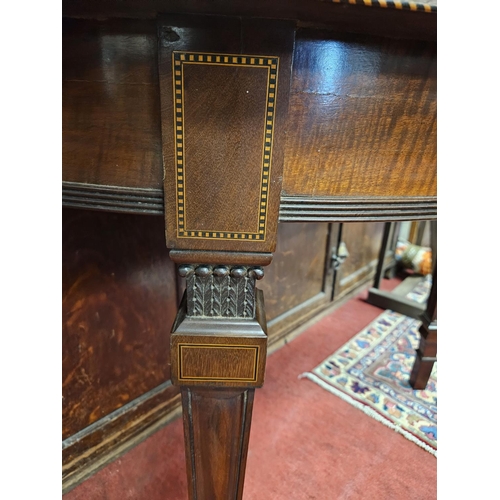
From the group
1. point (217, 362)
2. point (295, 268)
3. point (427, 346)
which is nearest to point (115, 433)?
point (217, 362)

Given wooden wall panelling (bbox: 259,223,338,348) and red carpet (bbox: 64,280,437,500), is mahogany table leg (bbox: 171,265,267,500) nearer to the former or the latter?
red carpet (bbox: 64,280,437,500)

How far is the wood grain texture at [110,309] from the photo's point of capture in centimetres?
74

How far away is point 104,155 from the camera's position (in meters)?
0.38

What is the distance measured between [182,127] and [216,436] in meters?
0.40

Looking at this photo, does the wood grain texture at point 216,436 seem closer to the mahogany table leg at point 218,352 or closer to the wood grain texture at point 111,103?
the mahogany table leg at point 218,352

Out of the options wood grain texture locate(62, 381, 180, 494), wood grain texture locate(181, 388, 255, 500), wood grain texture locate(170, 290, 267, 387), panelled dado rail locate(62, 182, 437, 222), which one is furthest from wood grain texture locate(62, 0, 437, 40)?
wood grain texture locate(62, 381, 180, 494)

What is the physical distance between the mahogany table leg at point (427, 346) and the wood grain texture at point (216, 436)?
768 mm

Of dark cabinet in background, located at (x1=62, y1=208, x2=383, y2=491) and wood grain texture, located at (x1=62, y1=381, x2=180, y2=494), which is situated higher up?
dark cabinet in background, located at (x1=62, y1=208, x2=383, y2=491)

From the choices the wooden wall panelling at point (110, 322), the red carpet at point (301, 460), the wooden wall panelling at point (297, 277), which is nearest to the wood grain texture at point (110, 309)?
the wooden wall panelling at point (110, 322)

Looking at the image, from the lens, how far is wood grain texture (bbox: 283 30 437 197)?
0.36m

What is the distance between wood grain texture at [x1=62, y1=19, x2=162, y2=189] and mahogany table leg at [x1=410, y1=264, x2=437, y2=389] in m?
0.97

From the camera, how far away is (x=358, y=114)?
0.37 metres

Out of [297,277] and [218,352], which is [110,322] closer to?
[218,352]

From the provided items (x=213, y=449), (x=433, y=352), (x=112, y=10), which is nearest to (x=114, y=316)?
(x=213, y=449)
